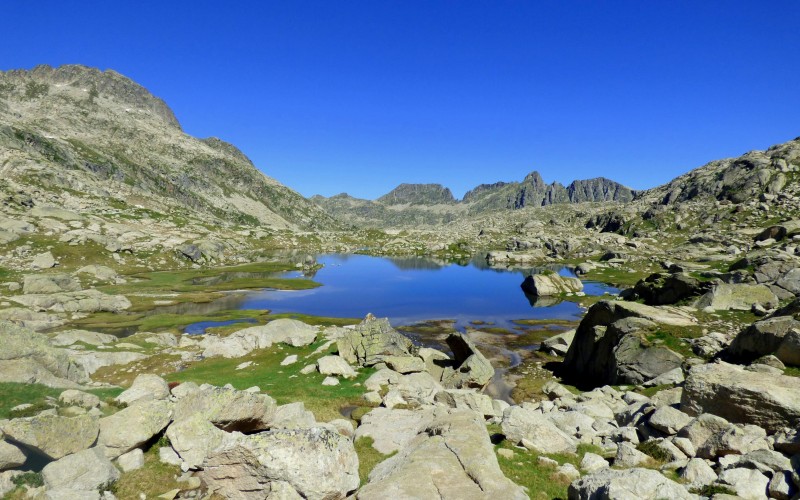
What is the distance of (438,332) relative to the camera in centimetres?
8494

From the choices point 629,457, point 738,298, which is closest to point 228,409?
point 629,457

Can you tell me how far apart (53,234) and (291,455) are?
634 feet

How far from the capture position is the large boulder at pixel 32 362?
25625 millimetres

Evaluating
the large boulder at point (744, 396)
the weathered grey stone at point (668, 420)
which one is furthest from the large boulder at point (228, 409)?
the large boulder at point (744, 396)

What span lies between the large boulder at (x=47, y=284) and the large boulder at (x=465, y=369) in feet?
329

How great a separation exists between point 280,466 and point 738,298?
213ft

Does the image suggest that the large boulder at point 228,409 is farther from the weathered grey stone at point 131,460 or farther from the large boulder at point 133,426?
Result: the weathered grey stone at point 131,460

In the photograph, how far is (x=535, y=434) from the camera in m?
23.4

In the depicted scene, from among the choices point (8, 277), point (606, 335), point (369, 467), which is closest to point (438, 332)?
point (606, 335)

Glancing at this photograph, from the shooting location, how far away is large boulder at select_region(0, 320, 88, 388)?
Answer: 1009 inches

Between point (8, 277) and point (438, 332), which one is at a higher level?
point (8, 277)

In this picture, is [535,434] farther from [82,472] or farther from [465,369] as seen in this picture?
[465,369]

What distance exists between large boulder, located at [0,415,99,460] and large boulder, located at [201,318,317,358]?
41.0m

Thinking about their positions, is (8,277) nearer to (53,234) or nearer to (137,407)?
(53,234)
